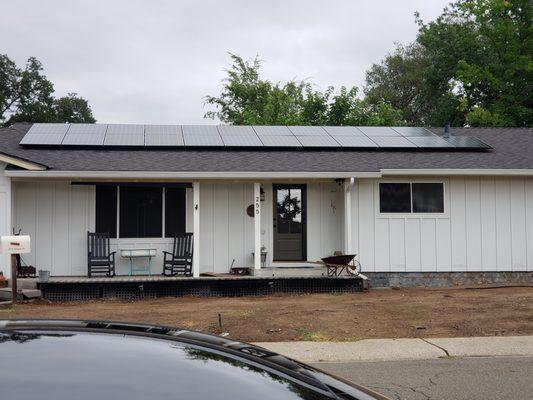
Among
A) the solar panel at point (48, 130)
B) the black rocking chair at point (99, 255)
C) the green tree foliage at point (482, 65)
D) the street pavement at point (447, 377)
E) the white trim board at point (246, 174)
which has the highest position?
the green tree foliage at point (482, 65)

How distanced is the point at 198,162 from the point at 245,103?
31208mm

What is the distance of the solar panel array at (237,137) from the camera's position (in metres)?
17.4

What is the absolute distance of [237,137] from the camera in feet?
61.5

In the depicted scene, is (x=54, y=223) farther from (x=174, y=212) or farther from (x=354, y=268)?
(x=354, y=268)

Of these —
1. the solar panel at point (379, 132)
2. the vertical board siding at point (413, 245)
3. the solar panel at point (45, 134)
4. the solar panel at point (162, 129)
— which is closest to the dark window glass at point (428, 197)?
the vertical board siding at point (413, 245)

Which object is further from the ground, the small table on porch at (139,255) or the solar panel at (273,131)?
the solar panel at (273,131)

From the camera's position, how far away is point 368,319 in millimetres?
11086

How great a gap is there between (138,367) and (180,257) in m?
13.5

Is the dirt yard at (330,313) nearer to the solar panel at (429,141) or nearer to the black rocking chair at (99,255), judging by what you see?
the black rocking chair at (99,255)

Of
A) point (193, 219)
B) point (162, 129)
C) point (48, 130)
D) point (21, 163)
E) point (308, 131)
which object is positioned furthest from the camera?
point (308, 131)

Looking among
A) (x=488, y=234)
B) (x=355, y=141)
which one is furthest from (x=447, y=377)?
(x=355, y=141)

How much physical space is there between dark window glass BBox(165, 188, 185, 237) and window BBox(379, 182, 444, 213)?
16.5ft

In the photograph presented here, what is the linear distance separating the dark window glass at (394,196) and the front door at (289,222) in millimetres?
2002

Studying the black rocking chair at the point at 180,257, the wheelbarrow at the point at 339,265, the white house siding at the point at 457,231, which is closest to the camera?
the wheelbarrow at the point at 339,265
